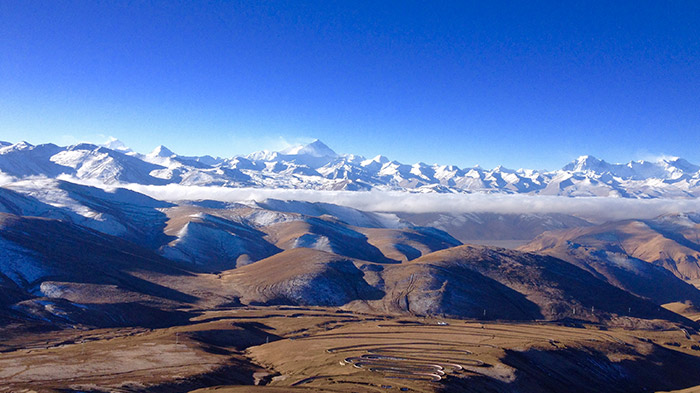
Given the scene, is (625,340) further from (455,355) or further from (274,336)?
(274,336)

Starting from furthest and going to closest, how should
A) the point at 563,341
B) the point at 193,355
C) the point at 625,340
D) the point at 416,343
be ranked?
the point at 625,340, the point at 563,341, the point at 416,343, the point at 193,355

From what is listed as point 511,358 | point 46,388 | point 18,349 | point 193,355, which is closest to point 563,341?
point 511,358

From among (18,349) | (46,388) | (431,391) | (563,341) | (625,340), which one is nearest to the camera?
(46,388)

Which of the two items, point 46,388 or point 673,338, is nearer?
point 46,388

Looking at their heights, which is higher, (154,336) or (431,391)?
(431,391)

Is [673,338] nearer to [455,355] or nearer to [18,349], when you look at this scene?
[455,355]

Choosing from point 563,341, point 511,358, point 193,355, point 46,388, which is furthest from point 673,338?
point 46,388
